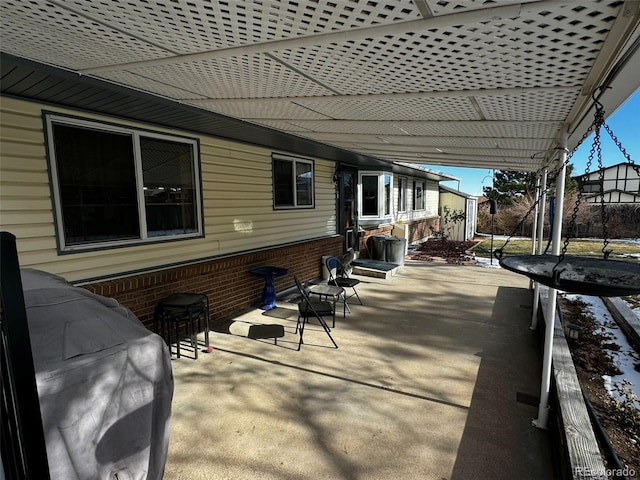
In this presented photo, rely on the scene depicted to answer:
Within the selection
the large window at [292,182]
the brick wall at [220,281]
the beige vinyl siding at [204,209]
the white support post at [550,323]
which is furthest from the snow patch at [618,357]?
the large window at [292,182]

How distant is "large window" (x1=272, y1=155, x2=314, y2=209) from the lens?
257 inches

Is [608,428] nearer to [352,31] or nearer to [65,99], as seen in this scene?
[352,31]

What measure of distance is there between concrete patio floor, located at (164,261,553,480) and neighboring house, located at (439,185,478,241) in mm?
11982

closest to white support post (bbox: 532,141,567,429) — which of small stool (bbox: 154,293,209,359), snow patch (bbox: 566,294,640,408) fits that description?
snow patch (bbox: 566,294,640,408)

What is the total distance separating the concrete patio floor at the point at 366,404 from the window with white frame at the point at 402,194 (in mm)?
7411

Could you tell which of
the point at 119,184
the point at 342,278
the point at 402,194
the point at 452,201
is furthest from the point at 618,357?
the point at 452,201

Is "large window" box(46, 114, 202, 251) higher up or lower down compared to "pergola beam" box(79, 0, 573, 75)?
lower down

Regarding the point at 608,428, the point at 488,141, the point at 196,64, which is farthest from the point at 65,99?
the point at 608,428

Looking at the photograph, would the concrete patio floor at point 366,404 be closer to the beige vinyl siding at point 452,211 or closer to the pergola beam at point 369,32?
the pergola beam at point 369,32

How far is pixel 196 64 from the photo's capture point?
2.05m

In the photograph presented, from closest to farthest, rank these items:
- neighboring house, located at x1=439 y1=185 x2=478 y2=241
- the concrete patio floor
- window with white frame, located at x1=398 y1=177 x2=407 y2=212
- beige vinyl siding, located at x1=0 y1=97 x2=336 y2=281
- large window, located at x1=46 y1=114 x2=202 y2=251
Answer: the concrete patio floor, beige vinyl siding, located at x1=0 y1=97 x2=336 y2=281, large window, located at x1=46 y1=114 x2=202 y2=251, window with white frame, located at x1=398 y1=177 x2=407 y2=212, neighboring house, located at x1=439 y1=185 x2=478 y2=241

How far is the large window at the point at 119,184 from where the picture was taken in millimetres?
3543

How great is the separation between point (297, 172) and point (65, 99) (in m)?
4.28

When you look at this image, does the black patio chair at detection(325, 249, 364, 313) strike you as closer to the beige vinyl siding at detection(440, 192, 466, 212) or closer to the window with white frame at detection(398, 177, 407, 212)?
the window with white frame at detection(398, 177, 407, 212)
